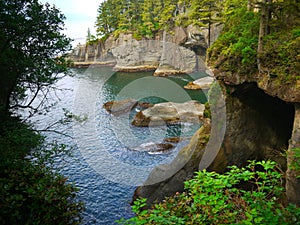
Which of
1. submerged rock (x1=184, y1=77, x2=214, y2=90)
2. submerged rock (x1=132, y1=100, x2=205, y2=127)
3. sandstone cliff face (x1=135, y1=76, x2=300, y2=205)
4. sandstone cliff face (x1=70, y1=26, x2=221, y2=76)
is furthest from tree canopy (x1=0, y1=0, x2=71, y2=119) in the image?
sandstone cliff face (x1=70, y1=26, x2=221, y2=76)

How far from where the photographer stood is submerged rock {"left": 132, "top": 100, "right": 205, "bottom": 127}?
92.5 feet

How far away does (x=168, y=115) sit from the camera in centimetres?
2936

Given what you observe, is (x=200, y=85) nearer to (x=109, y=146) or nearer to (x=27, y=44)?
(x=109, y=146)

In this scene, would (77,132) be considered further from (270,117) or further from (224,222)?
(224,222)

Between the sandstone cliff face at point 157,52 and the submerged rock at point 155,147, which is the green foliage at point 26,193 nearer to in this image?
the submerged rock at point 155,147

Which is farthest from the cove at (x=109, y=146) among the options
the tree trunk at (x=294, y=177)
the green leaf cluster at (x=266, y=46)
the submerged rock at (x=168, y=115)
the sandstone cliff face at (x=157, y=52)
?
the sandstone cliff face at (x=157, y=52)

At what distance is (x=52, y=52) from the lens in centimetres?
1045

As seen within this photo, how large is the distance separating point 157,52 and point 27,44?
183 feet

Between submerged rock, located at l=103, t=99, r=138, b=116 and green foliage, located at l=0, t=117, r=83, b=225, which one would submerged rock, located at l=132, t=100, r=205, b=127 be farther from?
green foliage, located at l=0, t=117, r=83, b=225

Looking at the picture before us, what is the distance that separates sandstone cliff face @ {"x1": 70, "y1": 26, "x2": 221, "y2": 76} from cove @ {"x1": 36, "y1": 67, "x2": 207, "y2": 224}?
487 inches

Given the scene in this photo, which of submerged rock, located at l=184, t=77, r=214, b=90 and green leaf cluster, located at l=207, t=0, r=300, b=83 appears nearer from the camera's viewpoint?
green leaf cluster, located at l=207, t=0, r=300, b=83

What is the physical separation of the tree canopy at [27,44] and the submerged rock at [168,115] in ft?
58.9

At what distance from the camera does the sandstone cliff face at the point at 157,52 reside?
55.2m

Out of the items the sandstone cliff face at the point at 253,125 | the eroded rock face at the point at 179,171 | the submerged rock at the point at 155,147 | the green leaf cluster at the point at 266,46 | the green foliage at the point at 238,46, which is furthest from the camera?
the submerged rock at the point at 155,147
